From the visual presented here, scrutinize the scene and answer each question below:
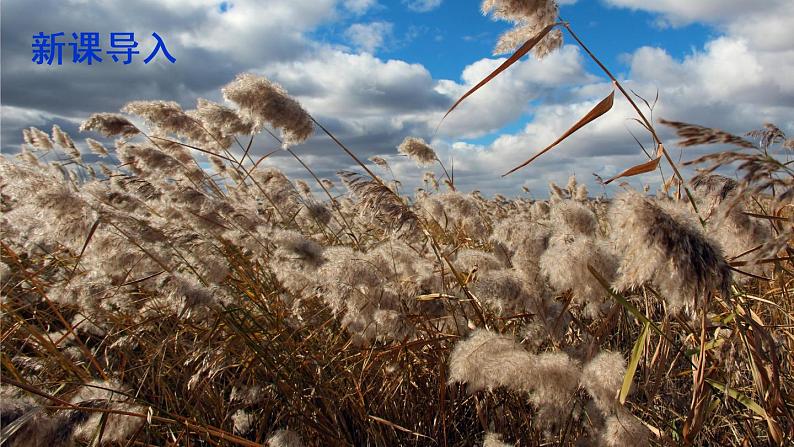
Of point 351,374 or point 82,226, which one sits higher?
point 82,226

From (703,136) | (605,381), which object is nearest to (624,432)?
(605,381)

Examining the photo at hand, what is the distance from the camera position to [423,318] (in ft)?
7.61

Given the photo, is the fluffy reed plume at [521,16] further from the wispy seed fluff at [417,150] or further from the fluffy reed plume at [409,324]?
the wispy seed fluff at [417,150]

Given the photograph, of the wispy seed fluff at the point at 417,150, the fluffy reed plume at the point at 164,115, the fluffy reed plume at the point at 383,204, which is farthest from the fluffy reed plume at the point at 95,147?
the fluffy reed plume at the point at 383,204

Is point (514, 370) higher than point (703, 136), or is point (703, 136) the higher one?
point (703, 136)

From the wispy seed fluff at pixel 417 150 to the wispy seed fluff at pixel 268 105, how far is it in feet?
4.17

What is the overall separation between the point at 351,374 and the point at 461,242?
2001 mm

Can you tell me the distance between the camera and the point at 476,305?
211 centimetres

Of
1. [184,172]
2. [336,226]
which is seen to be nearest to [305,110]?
[336,226]

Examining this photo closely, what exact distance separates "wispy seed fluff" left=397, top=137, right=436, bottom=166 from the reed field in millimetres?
1113

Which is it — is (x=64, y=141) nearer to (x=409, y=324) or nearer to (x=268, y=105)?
(x=268, y=105)

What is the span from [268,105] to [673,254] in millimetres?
2272

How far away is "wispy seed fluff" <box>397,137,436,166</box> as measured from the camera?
13.7 ft

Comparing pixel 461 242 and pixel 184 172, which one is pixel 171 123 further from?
pixel 461 242
